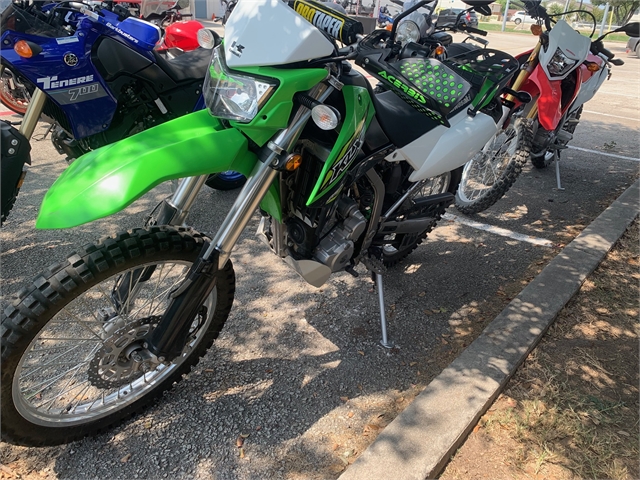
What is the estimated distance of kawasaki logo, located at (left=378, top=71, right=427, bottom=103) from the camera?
2.11 m

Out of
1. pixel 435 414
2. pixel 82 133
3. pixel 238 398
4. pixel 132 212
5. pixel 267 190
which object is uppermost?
pixel 267 190

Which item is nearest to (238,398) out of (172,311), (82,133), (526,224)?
(172,311)

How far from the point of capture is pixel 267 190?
1.90 meters

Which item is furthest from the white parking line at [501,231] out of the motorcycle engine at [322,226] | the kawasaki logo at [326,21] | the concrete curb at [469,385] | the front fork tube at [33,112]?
the front fork tube at [33,112]

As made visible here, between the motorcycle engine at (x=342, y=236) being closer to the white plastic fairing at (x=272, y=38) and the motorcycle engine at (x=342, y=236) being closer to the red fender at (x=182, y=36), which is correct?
the white plastic fairing at (x=272, y=38)

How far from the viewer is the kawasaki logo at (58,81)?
296 centimetres

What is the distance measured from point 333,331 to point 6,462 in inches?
63.6

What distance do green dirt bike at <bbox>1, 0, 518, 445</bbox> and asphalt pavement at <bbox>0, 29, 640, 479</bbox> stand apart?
0.56ft

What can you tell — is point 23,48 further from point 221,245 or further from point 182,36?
point 221,245

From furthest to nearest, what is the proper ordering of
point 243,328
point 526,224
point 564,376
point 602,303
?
point 526,224, point 602,303, point 243,328, point 564,376

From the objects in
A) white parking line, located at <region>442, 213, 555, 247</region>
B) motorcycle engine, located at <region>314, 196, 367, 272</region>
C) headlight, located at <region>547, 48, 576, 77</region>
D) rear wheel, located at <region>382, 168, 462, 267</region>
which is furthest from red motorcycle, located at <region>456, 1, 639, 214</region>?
motorcycle engine, located at <region>314, 196, 367, 272</region>

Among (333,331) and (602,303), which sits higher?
(602,303)

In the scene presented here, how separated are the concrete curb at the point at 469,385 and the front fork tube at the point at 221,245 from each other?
2.86 ft

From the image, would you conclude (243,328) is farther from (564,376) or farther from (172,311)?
(564,376)
